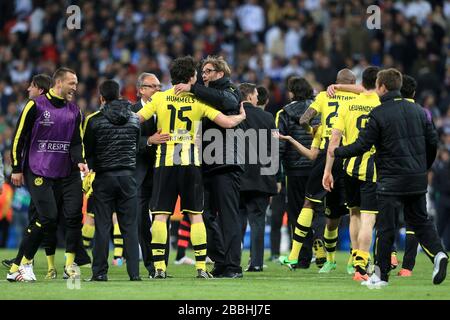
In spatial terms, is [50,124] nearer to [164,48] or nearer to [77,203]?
[77,203]

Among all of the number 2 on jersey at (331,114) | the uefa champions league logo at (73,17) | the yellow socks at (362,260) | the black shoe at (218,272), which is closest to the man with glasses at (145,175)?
the black shoe at (218,272)

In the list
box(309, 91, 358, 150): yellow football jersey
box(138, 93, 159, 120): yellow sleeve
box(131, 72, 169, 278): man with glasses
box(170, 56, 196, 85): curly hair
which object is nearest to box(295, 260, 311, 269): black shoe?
box(309, 91, 358, 150): yellow football jersey

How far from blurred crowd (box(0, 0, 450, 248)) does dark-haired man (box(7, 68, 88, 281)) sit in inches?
459

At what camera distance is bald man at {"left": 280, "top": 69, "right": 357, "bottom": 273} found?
14.4m

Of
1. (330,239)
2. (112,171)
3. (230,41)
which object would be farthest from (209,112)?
(230,41)

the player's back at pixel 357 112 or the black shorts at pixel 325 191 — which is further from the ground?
the player's back at pixel 357 112

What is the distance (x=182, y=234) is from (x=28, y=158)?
4.27 m

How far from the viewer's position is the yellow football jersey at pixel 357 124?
13.2 m

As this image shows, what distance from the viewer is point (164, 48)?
89.6 feet

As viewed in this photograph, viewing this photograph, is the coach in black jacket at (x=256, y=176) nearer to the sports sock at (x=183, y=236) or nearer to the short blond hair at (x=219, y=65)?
the sports sock at (x=183, y=236)

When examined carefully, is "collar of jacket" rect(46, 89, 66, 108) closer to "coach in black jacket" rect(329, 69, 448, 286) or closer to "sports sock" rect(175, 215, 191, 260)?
"coach in black jacket" rect(329, 69, 448, 286)

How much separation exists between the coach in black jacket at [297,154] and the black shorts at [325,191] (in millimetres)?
783

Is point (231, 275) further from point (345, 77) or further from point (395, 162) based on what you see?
point (345, 77)
